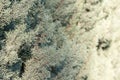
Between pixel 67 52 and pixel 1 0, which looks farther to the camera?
pixel 67 52

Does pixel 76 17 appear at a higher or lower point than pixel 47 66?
higher

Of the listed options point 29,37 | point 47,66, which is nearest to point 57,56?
point 47,66

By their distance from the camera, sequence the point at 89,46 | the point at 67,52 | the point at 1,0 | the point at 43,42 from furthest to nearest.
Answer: the point at 89,46, the point at 67,52, the point at 43,42, the point at 1,0

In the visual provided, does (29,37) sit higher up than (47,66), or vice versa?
(29,37)

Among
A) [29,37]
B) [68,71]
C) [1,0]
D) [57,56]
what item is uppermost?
[1,0]

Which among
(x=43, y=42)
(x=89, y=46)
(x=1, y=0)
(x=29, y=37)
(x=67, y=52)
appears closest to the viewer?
(x=1, y=0)

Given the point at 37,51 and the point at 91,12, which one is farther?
the point at 91,12

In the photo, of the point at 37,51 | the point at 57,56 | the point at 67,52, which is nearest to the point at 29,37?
the point at 37,51

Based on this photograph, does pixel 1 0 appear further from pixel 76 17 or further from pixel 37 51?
pixel 76 17

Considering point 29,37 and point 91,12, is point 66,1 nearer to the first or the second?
point 91,12
